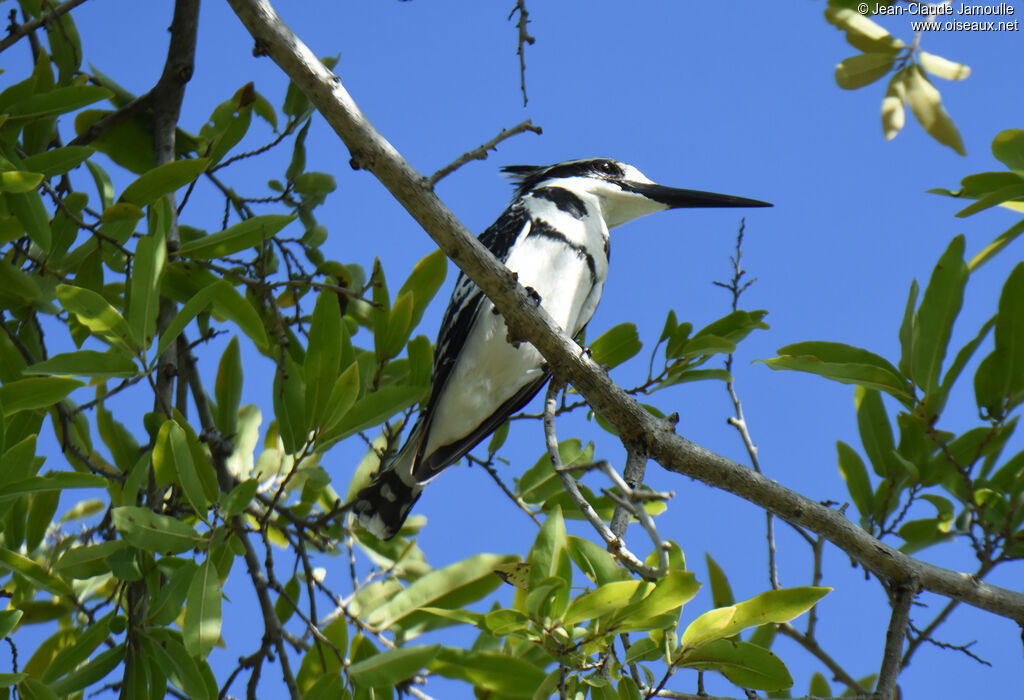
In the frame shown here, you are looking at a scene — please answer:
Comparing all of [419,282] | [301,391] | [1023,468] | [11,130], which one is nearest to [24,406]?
[301,391]

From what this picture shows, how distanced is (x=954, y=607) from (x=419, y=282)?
1528 mm

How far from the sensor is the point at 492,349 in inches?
124

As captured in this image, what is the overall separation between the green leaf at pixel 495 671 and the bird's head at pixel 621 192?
201 centimetres

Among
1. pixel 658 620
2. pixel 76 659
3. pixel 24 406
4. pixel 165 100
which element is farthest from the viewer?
pixel 165 100

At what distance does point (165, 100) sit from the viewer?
114 inches

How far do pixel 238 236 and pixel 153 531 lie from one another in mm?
732

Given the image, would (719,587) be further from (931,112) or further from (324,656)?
(931,112)

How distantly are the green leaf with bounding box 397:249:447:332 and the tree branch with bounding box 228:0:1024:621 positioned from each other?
43 centimetres

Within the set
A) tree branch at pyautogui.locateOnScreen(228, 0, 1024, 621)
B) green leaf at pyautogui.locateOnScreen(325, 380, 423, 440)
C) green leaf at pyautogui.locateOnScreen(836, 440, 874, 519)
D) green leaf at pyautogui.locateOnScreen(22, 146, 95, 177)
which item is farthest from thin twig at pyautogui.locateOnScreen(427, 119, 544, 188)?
green leaf at pyautogui.locateOnScreen(836, 440, 874, 519)

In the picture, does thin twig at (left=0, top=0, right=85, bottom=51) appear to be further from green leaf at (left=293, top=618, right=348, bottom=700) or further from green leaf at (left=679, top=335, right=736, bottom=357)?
green leaf at (left=679, top=335, right=736, bottom=357)

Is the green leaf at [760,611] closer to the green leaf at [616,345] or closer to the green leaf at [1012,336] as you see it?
the green leaf at [1012,336]

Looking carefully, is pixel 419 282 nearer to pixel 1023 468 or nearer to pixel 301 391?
pixel 301 391

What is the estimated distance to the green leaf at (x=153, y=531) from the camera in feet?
6.06

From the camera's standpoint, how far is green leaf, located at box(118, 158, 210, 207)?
2.18 meters
